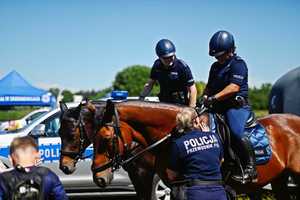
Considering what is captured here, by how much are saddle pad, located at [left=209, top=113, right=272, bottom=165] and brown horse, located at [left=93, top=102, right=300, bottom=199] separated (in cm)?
9

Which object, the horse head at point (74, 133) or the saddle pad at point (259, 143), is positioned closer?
the horse head at point (74, 133)

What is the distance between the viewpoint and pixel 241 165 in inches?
247

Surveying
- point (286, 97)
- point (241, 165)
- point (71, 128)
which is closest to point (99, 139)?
point (71, 128)

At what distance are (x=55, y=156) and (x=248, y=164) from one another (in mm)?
5195

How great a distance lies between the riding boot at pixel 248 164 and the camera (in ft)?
20.4

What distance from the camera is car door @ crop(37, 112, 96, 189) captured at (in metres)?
10.5

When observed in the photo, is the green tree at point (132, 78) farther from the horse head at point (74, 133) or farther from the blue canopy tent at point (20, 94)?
the horse head at point (74, 133)

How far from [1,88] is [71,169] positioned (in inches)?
612

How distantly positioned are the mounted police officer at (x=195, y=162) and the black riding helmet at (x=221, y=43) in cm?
159

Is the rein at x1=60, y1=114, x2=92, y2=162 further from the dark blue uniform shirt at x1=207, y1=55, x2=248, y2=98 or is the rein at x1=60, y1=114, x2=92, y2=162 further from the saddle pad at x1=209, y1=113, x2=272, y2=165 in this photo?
the dark blue uniform shirt at x1=207, y1=55, x2=248, y2=98

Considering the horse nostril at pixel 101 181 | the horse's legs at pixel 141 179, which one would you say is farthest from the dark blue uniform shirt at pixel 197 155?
the horse's legs at pixel 141 179

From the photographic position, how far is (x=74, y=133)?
626 cm

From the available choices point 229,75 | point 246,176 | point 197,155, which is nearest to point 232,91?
point 229,75

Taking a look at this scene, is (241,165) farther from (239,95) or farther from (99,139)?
(99,139)
